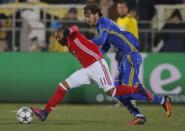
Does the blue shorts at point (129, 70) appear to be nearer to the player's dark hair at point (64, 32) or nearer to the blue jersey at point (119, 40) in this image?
the blue jersey at point (119, 40)

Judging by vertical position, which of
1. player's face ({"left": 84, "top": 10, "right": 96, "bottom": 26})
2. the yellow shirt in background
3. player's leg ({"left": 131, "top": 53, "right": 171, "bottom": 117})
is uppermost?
player's face ({"left": 84, "top": 10, "right": 96, "bottom": 26})

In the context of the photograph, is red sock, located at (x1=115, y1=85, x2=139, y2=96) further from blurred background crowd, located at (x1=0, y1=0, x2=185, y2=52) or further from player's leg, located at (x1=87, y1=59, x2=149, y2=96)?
blurred background crowd, located at (x1=0, y1=0, x2=185, y2=52)

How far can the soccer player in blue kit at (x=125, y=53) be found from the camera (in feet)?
46.8

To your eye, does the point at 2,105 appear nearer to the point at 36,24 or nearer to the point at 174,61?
the point at 36,24

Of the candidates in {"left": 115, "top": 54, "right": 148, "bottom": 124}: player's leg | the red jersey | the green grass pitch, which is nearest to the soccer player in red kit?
the red jersey

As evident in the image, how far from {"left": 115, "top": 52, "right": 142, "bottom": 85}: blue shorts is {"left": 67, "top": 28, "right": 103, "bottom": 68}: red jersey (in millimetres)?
766

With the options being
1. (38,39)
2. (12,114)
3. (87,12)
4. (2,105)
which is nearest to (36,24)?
(38,39)

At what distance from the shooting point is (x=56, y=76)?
66.3ft

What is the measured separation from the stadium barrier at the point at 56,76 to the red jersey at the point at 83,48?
19.8 ft

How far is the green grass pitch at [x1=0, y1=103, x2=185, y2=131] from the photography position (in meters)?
13.2

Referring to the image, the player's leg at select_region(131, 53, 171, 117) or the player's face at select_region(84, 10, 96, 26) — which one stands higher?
the player's face at select_region(84, 10, 96, 26)

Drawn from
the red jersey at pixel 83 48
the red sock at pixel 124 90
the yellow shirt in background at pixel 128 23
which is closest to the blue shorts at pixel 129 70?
the red sock at pixel 124 90

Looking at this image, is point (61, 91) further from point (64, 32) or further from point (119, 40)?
point (119, 40)

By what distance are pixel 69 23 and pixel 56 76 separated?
191 cm
